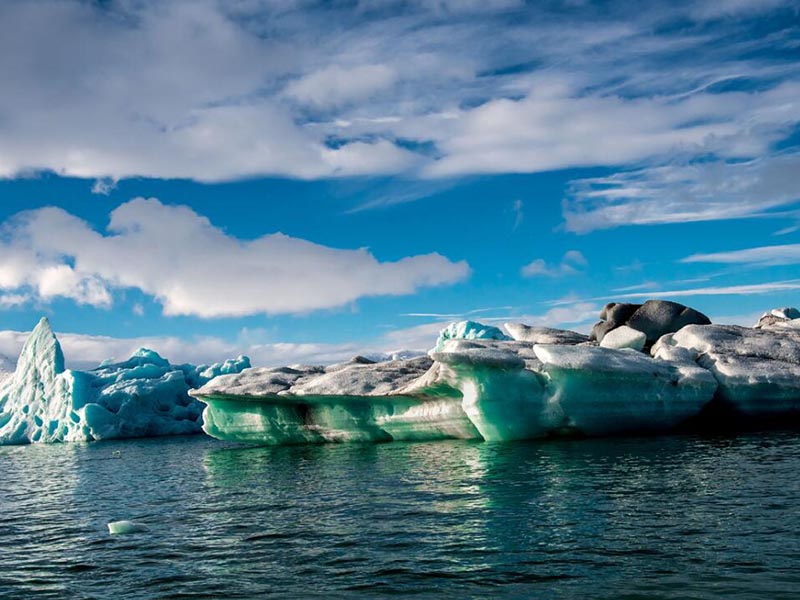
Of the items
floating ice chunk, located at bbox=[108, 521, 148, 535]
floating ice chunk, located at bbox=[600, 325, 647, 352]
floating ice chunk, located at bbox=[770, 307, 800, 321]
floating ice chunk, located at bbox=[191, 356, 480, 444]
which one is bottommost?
floating ice chunk, located at bbox=[108, 521, 148, 535]

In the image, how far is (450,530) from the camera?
10211mm

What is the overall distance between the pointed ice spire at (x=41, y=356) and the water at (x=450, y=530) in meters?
37.4

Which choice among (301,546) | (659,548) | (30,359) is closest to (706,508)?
(659,548)

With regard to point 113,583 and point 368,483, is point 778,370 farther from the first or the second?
point 113,583

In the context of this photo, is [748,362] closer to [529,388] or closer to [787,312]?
[529,388]

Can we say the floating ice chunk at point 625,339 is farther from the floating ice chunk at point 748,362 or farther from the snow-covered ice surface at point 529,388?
the floating ice chunk at point 748,362

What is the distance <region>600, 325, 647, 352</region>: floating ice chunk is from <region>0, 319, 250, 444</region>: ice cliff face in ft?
122

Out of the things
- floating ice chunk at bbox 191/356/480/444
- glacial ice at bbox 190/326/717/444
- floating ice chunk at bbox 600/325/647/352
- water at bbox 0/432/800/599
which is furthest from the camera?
floating ice chunk at bbox 600/325/647/352

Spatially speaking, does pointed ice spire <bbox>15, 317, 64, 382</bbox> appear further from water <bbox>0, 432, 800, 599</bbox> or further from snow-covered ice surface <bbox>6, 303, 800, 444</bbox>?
water <bbox>0, 432, 800, 599</bbox>

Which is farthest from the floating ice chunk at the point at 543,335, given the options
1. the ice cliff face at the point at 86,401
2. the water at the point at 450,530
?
the ice cliff face at the point at 86,401

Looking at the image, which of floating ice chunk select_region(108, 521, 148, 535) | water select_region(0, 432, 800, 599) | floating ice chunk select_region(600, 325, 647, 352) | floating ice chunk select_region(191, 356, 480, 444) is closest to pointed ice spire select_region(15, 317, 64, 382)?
floating ice chunk select_region(191, 356, 480, 444)

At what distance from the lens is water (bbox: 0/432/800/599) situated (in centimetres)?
767

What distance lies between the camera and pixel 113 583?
8.61 metres

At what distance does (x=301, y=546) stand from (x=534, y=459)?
9016mm
